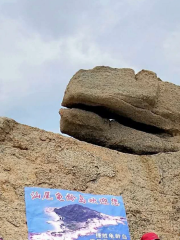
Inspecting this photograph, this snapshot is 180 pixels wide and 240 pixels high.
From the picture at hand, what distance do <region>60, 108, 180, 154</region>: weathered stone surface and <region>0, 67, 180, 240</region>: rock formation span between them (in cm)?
1

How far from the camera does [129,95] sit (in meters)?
6.02

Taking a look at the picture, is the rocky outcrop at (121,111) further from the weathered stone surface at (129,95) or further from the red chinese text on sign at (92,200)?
the red chinese text on sign at (92,200)

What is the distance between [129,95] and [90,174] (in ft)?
5.25

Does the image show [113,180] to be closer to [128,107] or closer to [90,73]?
[128,107]

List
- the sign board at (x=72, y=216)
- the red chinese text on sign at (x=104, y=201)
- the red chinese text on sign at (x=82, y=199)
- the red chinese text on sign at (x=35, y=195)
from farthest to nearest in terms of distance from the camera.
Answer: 1. the red chinese text on sign at (x=104, y=201)
2. the red chinese text on sign at (x=82, y=199)
3. the red chinese text on sign at (x=35, y=195)
4. the sign board at (x=72, y=216)

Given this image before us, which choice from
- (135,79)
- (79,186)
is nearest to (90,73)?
(135,79)

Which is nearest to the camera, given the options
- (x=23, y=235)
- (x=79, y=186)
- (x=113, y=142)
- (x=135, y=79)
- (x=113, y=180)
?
(x=23, y=235)

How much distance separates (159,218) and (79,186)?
3.46 feet

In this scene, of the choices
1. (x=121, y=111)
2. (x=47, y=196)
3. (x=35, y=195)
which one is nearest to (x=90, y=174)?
(x=47, y=196)

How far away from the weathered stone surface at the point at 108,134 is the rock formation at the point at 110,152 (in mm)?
15

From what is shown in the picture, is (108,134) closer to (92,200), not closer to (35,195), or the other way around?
(92,200)

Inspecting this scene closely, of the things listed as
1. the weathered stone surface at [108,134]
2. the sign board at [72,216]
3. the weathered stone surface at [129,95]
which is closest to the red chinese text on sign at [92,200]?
the sign board at [72,216]

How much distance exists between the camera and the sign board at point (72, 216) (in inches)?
159

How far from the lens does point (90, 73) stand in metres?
6.16
